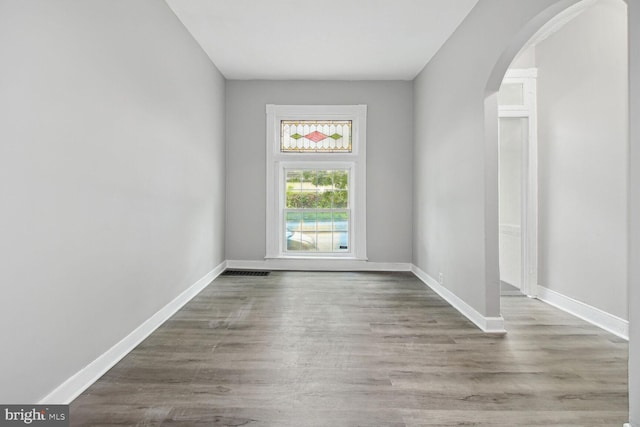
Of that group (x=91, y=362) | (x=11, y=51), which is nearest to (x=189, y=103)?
(x=11, y=51)

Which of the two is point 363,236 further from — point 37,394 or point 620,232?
point 37,394

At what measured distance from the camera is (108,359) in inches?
95.4

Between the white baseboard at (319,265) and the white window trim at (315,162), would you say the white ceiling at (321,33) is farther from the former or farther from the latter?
the white baseboard at (319,265)

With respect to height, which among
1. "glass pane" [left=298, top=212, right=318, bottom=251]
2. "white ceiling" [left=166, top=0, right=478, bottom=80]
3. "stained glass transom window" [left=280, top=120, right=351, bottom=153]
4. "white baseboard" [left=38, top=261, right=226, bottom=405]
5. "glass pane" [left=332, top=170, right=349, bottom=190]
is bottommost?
"white baseboard" [left=38, top=261, right=226, bottom=405]

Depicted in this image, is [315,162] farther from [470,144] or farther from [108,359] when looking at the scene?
[108,359]

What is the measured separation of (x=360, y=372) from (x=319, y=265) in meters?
3.42

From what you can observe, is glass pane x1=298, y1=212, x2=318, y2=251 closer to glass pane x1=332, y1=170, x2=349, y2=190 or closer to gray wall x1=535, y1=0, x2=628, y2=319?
glass pane x1=332, y1=170, x2=349, y2=190

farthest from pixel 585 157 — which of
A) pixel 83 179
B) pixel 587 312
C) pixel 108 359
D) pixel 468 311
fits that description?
pixel 108 359

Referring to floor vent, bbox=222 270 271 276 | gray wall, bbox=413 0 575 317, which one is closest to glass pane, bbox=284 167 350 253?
floor vent, bbox=222 270 271 276

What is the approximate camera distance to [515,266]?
14.8ft

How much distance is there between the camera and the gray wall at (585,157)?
3123 mm

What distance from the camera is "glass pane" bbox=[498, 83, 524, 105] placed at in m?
4.26

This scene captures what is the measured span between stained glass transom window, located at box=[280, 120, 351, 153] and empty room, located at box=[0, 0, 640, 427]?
1.5 inches

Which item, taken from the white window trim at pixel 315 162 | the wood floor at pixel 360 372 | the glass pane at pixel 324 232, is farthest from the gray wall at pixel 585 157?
the glass pane at pixel 324 232
